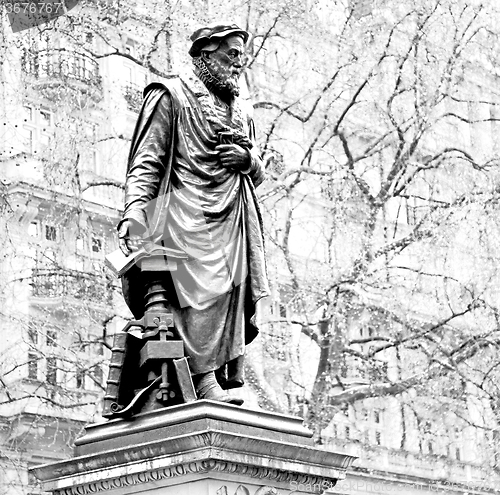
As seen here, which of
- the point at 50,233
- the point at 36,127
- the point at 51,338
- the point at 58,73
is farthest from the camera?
the point at 36,127

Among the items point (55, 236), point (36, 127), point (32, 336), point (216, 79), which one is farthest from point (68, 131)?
point (216, 79)

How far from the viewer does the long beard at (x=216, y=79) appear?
7.95 m

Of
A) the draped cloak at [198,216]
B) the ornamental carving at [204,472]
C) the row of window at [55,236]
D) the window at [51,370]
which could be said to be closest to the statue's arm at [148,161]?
the draped cloak at [198,216]

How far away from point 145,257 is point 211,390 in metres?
0.81

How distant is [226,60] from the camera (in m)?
7.93

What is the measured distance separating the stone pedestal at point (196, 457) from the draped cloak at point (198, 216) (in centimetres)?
52

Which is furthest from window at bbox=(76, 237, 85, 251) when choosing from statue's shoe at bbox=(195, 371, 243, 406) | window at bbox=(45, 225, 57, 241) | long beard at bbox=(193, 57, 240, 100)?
statue's shoe at bbox=(195, 371, 243, 406)

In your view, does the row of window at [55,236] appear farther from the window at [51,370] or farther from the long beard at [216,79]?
the long beard at [216,79]

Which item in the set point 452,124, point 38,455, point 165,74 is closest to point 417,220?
point 452,124

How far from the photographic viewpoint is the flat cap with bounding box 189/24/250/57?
7863 millimetres

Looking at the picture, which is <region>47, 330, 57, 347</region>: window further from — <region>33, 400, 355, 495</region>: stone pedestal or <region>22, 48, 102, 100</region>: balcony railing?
<region>33, 400, 355, 495</region>: stone pedestal

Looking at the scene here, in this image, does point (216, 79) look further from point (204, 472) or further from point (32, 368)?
point (32, 368)

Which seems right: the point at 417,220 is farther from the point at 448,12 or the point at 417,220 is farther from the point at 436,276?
the point at 448,12

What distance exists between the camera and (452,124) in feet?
78.8
